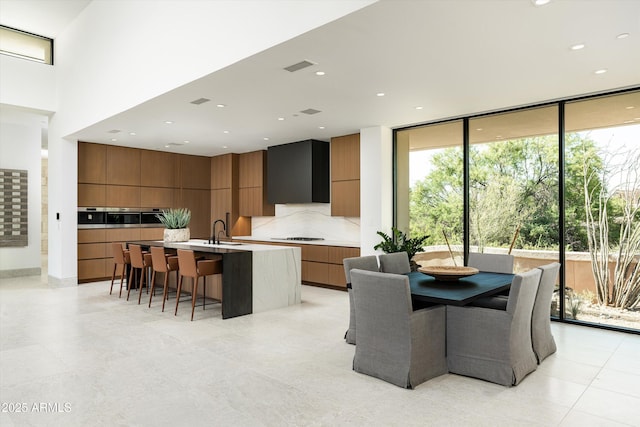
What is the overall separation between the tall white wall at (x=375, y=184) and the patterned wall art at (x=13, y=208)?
7.47 meters

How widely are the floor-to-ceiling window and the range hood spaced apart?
2.11 m

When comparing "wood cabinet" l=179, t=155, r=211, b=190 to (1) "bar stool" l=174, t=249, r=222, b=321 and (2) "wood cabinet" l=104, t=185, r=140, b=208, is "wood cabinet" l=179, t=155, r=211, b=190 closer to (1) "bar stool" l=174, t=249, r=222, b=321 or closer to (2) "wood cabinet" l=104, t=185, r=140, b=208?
(2) "wood cabinet" l=104, t=185, r=140, b=208

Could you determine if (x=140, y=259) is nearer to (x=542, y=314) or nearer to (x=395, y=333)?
(x=395, y=333)

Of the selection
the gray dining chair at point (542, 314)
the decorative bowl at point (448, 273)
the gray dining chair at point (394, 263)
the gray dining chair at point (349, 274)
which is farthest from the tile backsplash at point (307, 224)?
the gray dining chair at point (542, 314)

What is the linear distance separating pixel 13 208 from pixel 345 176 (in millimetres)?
7256

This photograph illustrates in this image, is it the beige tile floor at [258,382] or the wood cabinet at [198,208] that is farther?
the wood cabinet at [198,208]

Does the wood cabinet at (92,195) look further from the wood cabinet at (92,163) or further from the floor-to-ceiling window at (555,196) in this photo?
the floor-to-ceiling window at (555,196)

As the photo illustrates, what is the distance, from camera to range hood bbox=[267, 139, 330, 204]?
782cm

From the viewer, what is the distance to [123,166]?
8609mm

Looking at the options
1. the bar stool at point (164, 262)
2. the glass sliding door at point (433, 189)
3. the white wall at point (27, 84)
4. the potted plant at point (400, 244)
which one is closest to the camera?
the bar stool at point (164, 262)

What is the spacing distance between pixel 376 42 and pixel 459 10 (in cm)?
73

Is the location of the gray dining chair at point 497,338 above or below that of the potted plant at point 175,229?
below

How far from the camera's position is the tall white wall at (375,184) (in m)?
6.73

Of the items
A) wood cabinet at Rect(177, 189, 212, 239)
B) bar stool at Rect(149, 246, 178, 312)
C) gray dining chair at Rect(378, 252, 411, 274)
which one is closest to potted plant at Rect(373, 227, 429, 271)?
gray dining chair at Rect(378, 252, 411, 274)
